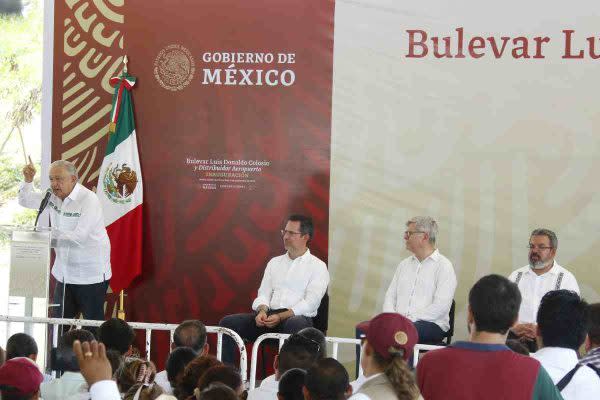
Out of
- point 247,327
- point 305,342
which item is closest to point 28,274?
point 247,327

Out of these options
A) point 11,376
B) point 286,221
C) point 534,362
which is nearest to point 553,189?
point 286,221

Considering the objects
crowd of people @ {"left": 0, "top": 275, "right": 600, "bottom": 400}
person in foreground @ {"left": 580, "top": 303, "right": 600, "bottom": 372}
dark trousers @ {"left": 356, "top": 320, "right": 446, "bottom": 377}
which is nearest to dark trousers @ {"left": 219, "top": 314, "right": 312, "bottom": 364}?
dark trousers @ {"left": 356, "top": 320, "right": 446, "bottom": 377}

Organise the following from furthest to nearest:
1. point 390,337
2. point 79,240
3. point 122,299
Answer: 1. point 122,299
2. point 79,240
3. point 390,337

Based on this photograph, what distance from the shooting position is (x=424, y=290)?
19.5 feet

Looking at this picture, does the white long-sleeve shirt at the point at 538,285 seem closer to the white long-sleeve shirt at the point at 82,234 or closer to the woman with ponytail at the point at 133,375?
the white long-sleeve shirt at the point at 82,234

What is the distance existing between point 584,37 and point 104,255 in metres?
3.58

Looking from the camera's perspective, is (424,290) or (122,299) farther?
(122,299)

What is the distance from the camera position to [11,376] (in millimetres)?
2740

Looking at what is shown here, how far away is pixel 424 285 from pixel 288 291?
91 cm

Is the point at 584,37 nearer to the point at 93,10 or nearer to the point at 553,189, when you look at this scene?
the point at 553,189

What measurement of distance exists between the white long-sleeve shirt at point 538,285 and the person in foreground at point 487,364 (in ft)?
10.9

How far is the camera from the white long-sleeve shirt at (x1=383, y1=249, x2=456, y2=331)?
5.82 m

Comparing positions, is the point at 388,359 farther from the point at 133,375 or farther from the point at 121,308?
the point at 121,308

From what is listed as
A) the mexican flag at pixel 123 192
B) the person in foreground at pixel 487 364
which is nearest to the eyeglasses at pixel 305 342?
the person in foreground at pixel 487 364
